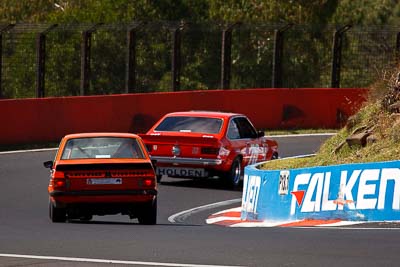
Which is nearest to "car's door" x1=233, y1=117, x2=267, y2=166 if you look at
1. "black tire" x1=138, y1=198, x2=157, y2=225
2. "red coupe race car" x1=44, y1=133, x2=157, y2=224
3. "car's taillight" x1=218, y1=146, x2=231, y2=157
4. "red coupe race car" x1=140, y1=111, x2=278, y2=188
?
"red coupe race car" x1=140, y1=111, x2=278, y2=188

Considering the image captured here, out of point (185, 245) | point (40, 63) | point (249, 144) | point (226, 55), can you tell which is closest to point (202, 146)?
point (249, 144)

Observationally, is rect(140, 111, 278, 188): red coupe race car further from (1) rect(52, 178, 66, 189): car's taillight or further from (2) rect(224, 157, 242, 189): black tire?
(1) rect(52, 178, 66, 189): car's taillight

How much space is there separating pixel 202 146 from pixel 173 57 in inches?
474

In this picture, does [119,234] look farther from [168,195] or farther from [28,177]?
[28,177]

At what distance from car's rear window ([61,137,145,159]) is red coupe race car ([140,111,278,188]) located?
5.45 meters

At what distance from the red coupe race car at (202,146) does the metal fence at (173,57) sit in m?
8.84

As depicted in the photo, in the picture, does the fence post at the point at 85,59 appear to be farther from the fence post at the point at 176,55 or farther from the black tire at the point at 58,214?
the black tire at the point at 58,214

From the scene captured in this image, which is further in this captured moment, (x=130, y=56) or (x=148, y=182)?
(x=130, y=56)

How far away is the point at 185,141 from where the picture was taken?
2311 centimetres

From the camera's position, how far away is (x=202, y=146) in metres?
23.1

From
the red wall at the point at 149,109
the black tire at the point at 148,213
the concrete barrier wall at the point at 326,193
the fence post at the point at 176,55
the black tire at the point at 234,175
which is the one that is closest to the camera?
the concrete barrier wall at the point at 326,193

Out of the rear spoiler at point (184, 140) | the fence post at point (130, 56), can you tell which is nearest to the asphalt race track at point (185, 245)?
the rear spoiler at point (184, 140)

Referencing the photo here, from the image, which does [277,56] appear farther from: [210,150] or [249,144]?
[210,150]

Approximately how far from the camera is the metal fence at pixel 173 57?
34.1m
